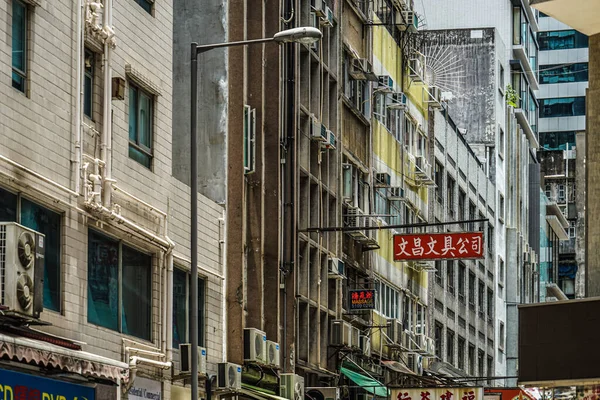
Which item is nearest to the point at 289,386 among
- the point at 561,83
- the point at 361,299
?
the point at 361,299

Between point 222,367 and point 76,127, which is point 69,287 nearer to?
point 76,127

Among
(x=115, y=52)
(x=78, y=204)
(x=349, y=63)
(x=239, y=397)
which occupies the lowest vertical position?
(x=239, y=397)

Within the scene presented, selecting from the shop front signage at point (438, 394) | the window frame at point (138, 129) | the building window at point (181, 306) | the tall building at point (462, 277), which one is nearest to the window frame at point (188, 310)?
the building window at point (181, 306)

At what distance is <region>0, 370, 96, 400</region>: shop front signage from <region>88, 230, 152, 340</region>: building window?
4.89 feet

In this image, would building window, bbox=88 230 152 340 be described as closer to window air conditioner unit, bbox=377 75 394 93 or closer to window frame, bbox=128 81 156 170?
window frame, bbox=128 81 156 170

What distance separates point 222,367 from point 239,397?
284cm

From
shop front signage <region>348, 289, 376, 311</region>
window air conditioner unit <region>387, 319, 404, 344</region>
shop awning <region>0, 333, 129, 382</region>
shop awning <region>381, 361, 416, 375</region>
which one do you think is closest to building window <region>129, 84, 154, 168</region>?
shop awning <region>0, 333, 129, 382</region>

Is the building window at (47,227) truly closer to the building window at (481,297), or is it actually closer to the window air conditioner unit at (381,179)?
the window air conditioner unit at (381,179)

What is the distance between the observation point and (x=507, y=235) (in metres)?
84.8

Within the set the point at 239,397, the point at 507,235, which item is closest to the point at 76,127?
the point at 239,397

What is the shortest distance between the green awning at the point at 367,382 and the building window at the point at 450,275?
67.5 feet

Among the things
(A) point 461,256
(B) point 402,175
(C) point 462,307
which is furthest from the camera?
(C) point 462,307

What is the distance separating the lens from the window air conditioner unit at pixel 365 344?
48219mm

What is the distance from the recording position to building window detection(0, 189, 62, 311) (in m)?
23.2
